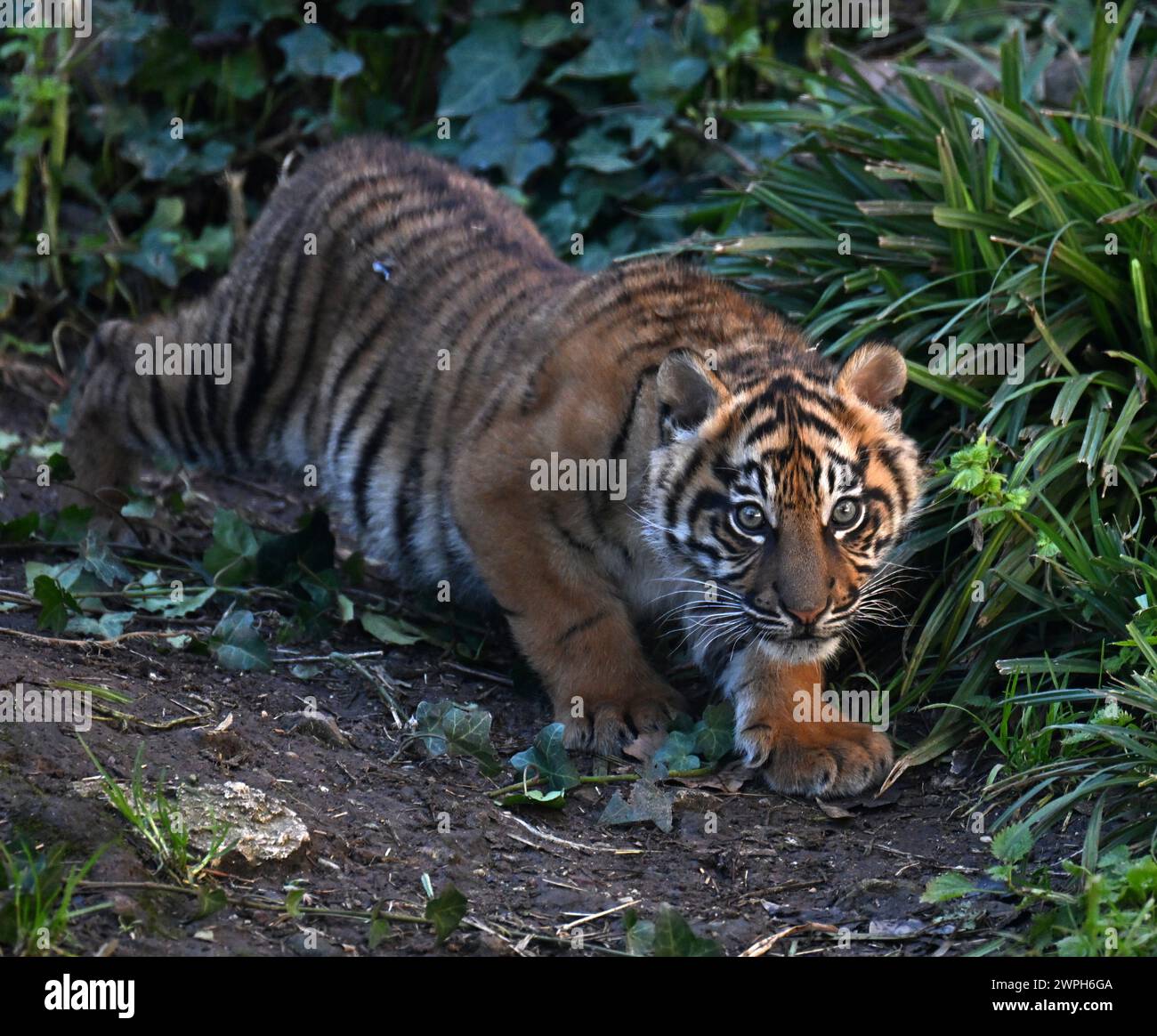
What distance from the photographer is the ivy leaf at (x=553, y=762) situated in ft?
12.7

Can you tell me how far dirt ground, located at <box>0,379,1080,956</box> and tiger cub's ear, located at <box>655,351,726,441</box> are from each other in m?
0.98

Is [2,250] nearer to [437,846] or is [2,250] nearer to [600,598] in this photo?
[600,598]

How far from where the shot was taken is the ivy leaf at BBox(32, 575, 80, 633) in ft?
13.6

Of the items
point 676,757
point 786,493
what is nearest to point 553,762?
point 676,757

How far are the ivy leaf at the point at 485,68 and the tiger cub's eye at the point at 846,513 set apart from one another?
144 inches

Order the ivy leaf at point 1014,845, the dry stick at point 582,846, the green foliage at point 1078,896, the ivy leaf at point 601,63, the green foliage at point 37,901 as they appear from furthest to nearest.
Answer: the ivy leaf at point 601,63
the dry stick at point 582,846
the ivy leaf at point 1014,845
the green foliage at point 1078,896
the green foliage at point 37,901

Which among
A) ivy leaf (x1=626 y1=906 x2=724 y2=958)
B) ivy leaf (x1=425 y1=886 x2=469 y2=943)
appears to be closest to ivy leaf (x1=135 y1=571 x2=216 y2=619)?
ivy leaf (x1=425 y1=886 x2=469 y2=943)

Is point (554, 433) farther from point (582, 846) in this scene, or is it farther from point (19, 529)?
point (19, 529)

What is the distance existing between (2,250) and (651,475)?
13.3ft

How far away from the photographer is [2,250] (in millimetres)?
6773

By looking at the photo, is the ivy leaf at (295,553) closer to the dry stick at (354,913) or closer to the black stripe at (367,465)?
the black stripe at (367,465)

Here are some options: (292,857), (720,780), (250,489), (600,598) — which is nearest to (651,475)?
(600,598)

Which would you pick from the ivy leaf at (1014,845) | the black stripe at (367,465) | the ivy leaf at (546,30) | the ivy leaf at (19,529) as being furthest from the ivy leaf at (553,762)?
the ivy leaf at (546,30)
